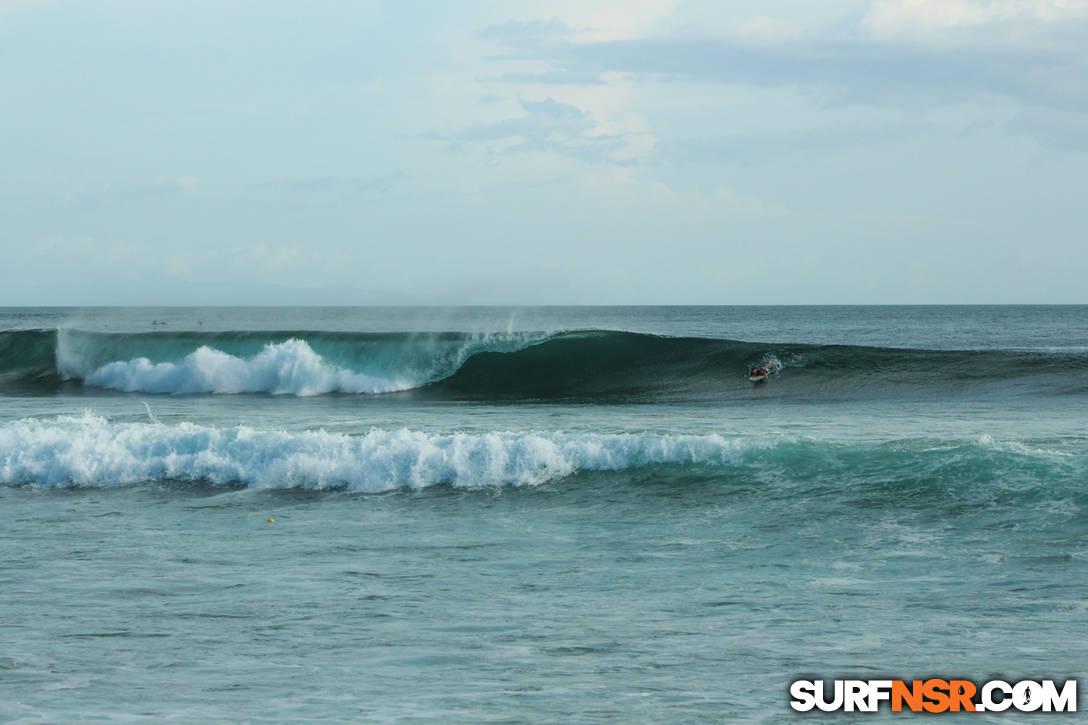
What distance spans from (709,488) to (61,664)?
301 inches

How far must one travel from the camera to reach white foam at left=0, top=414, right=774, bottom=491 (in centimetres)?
1309

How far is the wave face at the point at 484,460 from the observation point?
11.9 metres

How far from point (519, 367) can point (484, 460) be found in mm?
14660

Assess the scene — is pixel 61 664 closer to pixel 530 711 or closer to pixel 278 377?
pixel 530 711

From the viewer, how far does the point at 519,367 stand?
91.5 ft

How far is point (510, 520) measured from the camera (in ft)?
36.1

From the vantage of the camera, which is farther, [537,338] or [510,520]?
[537,338]

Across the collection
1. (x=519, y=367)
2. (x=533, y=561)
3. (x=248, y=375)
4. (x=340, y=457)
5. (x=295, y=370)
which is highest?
(x=519, y=367)

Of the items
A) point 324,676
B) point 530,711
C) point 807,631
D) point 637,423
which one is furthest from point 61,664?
point 637,423

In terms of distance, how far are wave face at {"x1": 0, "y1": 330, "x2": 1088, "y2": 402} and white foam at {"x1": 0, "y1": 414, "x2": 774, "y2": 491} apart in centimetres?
993

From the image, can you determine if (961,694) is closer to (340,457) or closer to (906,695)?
(906,695)

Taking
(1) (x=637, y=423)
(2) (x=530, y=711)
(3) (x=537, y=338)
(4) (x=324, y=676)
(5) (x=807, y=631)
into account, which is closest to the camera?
(2) (x=530, y=711)

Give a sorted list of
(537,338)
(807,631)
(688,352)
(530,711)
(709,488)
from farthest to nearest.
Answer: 1. (537,338)
2. (688,352)
3. (709,488)
4. (807,631)
5. (530,711)

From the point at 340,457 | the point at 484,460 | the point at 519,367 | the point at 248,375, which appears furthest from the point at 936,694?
the point at 248,375
